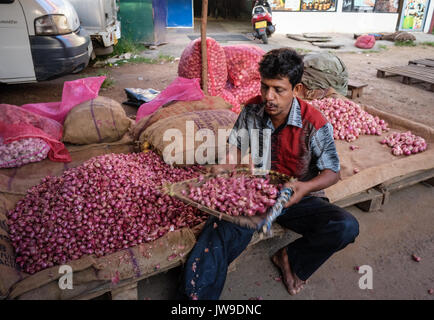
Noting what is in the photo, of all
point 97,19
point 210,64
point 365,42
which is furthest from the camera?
point 365,42

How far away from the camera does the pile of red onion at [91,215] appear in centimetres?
205

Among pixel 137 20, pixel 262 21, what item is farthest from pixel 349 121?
pixel 262 21

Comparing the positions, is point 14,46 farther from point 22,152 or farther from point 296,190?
point 296,190

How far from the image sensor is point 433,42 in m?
11.3

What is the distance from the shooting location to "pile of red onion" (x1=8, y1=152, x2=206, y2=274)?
6.74 ft

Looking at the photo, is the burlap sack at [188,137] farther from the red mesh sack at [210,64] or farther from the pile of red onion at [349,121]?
the pile of red onion at [349,121]

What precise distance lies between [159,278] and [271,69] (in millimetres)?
1492

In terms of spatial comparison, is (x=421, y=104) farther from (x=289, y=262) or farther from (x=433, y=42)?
(x=433, y=42)

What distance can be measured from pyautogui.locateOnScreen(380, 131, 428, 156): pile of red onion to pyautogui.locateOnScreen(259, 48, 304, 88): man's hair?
5.61 ft

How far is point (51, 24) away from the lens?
4.48m

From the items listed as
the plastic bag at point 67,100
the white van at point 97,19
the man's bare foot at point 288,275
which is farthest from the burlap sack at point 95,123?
the white van at point 97,19

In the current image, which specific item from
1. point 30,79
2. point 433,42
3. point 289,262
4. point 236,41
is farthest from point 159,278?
point 433,42

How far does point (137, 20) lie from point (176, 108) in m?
6.72

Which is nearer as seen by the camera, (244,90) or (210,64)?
(210,64)
